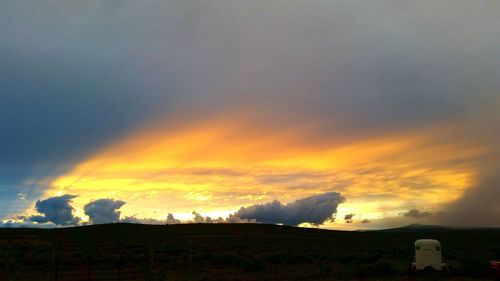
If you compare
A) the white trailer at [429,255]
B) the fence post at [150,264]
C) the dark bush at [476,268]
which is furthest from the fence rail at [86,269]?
the dark bush at [476,268]

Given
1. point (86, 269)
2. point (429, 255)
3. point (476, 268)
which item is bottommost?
point (476, 268)

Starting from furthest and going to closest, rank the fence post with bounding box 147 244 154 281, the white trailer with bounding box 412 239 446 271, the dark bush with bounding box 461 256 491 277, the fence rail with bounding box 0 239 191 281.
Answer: the dark bush with bounding box 461 256 491 277, the white trailer with bounding box 412 239 446 271, the fence rail with bounding box 0 239 191 281, the fence post with bounding box 147 244 154 281

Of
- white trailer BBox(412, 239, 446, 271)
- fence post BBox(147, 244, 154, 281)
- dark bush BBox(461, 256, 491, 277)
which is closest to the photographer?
fence post BBox(147, 244, 154, 281)

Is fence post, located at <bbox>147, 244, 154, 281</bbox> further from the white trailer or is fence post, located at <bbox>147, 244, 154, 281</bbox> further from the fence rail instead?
the white trailer

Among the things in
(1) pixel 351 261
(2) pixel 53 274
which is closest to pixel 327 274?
(1) pixel 351 261

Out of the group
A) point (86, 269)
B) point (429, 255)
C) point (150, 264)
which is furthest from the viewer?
point (86, 269)

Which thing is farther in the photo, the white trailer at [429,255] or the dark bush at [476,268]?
the dark bush at [476,268]

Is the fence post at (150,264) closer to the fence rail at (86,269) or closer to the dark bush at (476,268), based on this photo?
the fence rail at (86,269)

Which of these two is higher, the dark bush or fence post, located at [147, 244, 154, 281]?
fence post, located at [147, 244, 154, 281]

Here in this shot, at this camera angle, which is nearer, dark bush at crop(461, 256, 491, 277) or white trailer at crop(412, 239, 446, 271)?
white trailer at crop(412, 239, 446, 271)

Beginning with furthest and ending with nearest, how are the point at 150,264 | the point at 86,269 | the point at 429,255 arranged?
the point at 86,269
the point at 429,255
the point at 150,264

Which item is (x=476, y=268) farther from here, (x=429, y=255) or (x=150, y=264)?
(x=150, y=264)

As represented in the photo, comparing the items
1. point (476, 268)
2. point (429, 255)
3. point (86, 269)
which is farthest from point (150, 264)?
point (476, 268)

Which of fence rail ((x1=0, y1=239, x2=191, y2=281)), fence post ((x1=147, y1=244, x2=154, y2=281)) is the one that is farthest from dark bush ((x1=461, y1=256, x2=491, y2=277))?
fence post ((x1=147, y1=244, x2=154, y2=281))
